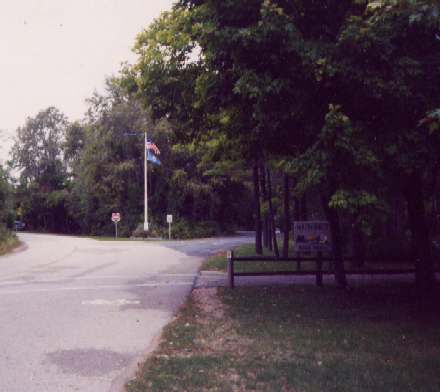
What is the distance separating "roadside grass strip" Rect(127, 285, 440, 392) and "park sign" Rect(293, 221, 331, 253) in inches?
84.2

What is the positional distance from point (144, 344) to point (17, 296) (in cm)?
637

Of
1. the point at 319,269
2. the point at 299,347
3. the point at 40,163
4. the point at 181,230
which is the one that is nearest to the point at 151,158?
the point at 181,230

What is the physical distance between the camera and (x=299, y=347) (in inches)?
288

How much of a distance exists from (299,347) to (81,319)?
15.0 ft

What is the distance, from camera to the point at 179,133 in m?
13.5

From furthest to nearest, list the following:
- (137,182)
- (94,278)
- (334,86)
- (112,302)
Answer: (137,182) < (94,278) < (112,302) < (334,86)

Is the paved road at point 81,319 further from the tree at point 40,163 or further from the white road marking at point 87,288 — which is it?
the tree at point 40,163

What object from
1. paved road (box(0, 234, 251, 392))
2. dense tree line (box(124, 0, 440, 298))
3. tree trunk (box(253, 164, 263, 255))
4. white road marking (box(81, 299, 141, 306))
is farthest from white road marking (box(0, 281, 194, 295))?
tree trunk (box(253, 164, 263, 255))

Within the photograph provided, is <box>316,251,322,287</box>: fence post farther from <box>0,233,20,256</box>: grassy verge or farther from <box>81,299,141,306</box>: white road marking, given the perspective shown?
<box>0,233,20,256</box>: grassy verge

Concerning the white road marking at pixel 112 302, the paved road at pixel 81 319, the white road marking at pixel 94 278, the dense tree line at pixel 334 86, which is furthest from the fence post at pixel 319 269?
the white road marking at pixel 94 278

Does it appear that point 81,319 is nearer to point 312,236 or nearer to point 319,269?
point 319,269

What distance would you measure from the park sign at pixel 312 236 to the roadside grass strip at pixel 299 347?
2.14 metres

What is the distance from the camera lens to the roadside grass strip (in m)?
5.77

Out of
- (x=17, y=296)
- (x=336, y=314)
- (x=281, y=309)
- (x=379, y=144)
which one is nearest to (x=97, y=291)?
(x=17, y=296)
